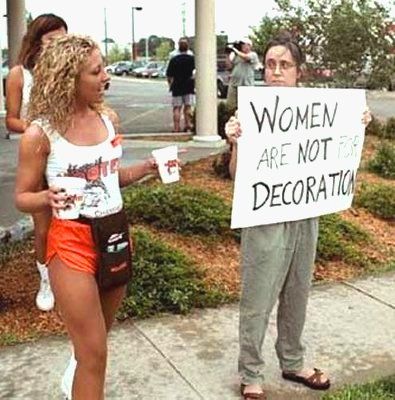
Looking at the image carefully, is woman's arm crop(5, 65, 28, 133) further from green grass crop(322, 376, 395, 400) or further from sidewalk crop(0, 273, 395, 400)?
green grass crop(322, 376, 395, 400)

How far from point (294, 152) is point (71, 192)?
1.29 m

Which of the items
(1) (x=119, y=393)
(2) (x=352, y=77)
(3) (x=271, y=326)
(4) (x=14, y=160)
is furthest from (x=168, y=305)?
(2) (x=352, y=77)

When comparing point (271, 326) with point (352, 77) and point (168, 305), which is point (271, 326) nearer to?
point (168, 305)

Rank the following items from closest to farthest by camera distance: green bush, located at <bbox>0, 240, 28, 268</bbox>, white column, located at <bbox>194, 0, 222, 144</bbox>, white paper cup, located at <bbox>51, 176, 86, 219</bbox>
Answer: white paper cup, located at <bbox>51, 176, 86, 219</bbox> < green bush, located at <bbox>0, 240, 28, 268</bbox> < white column, located at <bbox>194, 0, 222, 144</bbox>

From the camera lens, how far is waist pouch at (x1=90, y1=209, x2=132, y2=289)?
300 centimetres

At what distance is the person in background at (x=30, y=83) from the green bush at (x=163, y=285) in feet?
1.78

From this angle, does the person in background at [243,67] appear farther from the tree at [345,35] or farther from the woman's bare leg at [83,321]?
the woman's bare leg at [83,321]

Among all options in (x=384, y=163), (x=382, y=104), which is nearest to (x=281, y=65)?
(x=384, y=163)

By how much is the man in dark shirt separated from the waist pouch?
34.9 ft

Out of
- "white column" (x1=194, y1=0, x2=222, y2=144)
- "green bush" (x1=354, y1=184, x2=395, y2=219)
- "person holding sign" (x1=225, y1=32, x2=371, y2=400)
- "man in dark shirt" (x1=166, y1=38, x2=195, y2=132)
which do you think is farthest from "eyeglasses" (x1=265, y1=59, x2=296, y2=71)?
Result: "man in dark shirt" (x1=166, y1=38, x2=195, y2=132)

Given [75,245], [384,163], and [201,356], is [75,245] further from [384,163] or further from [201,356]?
[384,163]

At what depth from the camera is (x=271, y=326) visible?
189 inches

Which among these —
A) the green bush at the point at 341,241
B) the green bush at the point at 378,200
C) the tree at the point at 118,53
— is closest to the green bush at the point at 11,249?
the green bush at the point at 341,241

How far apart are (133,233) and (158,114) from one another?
13.5 metres
